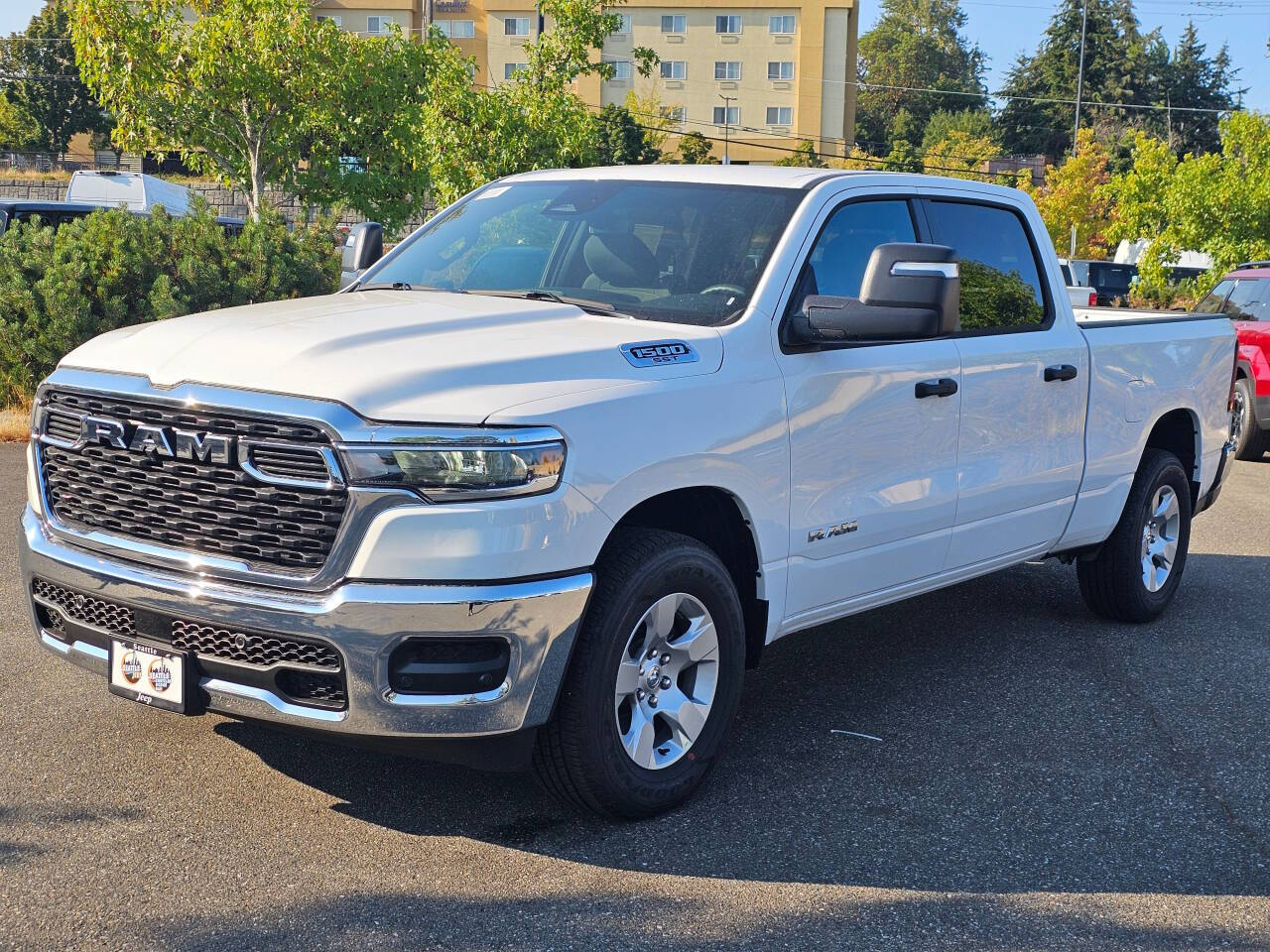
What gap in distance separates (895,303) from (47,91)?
7598 cm

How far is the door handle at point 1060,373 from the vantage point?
19.9 ft

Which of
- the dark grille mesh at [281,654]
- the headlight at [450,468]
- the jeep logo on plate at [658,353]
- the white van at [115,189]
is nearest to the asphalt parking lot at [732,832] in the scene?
the dark grille mesh at [281,654]

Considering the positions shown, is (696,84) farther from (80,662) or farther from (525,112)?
(80,662)

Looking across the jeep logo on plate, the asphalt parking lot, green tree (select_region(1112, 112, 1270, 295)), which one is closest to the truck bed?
the asphalt parking lot

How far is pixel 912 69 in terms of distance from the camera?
121 meters

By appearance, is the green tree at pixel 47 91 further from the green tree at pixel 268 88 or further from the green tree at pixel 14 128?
the green tree at pixel 268 88

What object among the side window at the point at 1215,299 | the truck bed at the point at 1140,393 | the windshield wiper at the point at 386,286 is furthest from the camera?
the side window at the point at 1215,299

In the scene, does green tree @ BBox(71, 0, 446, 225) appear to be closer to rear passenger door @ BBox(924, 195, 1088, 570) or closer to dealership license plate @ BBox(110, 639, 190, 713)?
rear passenger door @ BBox(924, 195, 1088, 570)

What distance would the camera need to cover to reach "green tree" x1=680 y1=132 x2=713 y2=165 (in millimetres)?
74312

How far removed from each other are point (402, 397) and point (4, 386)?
32.7ft

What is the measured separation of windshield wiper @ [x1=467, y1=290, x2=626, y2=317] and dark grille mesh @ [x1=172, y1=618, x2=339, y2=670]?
1.62 metres

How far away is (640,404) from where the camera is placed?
4234 mm

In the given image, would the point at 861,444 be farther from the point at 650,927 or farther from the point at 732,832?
the point at 650,927

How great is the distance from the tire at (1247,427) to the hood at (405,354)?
1045 centimetres
